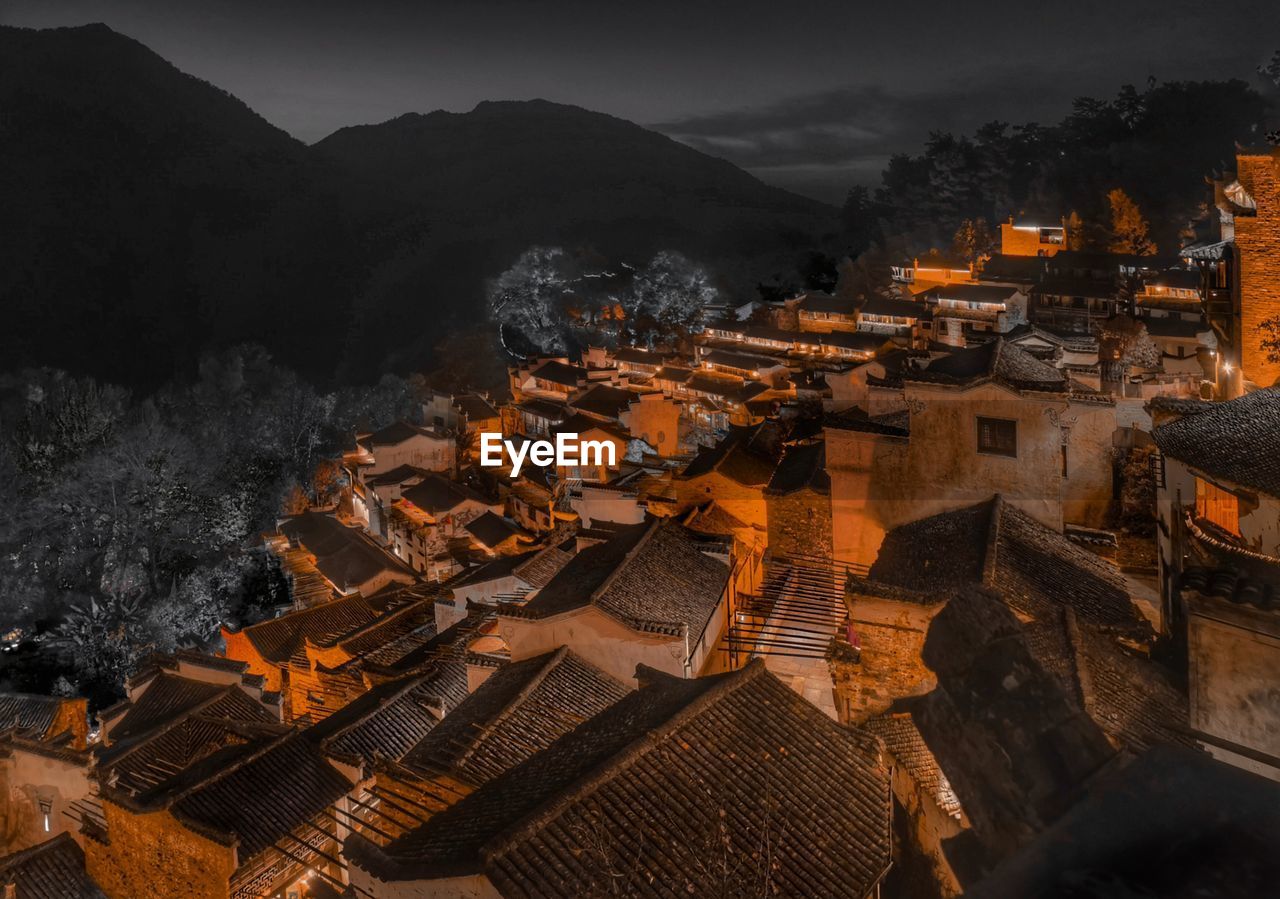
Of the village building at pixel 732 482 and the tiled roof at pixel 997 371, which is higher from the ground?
the tiled roof at pixel 997 371

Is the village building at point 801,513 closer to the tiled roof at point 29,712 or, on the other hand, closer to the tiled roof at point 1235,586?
the tiled roof at point 1235,586

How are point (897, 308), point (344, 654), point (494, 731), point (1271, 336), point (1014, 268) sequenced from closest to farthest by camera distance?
point (494, 731) → point (1271, 336) → point (344, 654) → point (897, 308) → point (1014, 268)

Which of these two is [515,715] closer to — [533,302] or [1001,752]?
[1001,752]

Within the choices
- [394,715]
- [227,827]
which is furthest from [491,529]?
[227,827]

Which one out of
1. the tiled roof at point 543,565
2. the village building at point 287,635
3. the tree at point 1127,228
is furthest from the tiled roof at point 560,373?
the tree at point 1127,228

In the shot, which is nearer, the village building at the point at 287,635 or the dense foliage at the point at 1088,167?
the village building at the point at 287,635

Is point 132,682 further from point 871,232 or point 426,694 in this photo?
point 871,232

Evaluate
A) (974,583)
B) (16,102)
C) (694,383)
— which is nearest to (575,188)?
(16,102)

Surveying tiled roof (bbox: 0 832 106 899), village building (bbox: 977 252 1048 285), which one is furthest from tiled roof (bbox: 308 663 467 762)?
village building (bbox: 977 252 1048 285)
